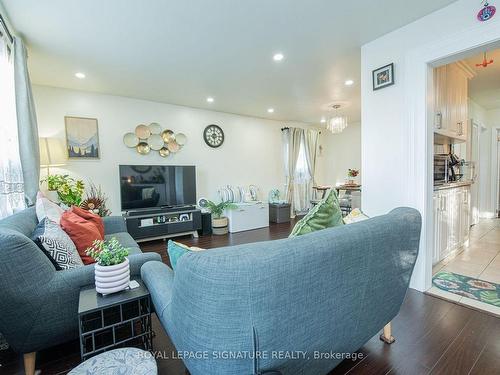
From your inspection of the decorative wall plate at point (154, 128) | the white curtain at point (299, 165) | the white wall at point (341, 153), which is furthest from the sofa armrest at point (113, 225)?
the white wall at point (341, 153)

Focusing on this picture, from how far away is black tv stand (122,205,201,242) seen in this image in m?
3.83

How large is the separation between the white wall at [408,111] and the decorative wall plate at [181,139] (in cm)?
320

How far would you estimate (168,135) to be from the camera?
4.45m

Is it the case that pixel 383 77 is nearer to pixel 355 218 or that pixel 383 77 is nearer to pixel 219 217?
pixel 355 218

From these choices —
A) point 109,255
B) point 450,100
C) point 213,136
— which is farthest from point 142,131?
point 450,100

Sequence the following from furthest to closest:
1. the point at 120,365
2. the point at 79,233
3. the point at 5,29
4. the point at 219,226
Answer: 1. the point at 219,226
2. the point at 5,29
3. the point at 79,233
4. the point at 120,365

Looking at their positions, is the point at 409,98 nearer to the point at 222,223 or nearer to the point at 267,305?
the point at 267,305

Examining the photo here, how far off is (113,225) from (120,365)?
2283 mm

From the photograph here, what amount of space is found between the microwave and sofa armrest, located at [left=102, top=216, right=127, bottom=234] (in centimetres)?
377

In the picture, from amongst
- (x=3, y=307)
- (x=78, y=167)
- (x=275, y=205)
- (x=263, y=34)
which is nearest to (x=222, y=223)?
(x=275, y=205)

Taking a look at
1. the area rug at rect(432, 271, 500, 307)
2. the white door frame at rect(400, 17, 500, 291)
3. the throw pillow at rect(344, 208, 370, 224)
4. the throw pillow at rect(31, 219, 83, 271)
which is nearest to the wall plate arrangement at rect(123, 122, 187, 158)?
the throw pillow at rect(31, 219, 83, 271)

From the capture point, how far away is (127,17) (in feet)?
6.72

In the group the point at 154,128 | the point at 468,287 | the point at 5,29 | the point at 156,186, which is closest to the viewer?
the point at 5,29

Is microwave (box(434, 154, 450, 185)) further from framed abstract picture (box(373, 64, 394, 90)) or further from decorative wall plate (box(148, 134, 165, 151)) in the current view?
decorative wall plate (box(148, 134, 165, 151))
